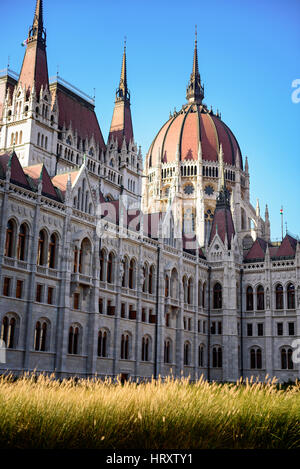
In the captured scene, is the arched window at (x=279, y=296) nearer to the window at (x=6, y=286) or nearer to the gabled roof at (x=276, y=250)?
the gabled roof at (x=276, y=250)

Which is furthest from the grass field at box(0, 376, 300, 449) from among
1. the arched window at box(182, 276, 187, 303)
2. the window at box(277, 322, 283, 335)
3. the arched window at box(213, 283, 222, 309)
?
the arched window at box(213, 283, 222, 309)

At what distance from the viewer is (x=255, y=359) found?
62406 millimetres

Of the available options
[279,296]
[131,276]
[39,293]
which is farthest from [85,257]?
[279,296]

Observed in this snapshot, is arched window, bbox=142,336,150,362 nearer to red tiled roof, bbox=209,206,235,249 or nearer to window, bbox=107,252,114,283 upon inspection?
window, bbox=107,252,114,283

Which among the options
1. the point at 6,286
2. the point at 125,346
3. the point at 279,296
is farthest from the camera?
the point at 279,296

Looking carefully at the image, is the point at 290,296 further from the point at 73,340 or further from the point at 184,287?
the point at 73,340

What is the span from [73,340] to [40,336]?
12.2 ft

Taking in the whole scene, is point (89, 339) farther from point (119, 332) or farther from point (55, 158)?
point (55, 158)

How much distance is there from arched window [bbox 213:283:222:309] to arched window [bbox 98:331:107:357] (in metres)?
20.5

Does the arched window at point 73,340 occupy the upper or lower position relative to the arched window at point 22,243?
lower

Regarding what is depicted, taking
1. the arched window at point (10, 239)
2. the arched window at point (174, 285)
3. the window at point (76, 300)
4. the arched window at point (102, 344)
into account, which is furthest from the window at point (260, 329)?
the arched window at point (10, 239)

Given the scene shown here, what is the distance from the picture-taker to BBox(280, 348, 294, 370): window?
60156 mm

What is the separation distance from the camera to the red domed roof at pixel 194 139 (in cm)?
9475

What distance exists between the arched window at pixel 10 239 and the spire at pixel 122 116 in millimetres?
29169
